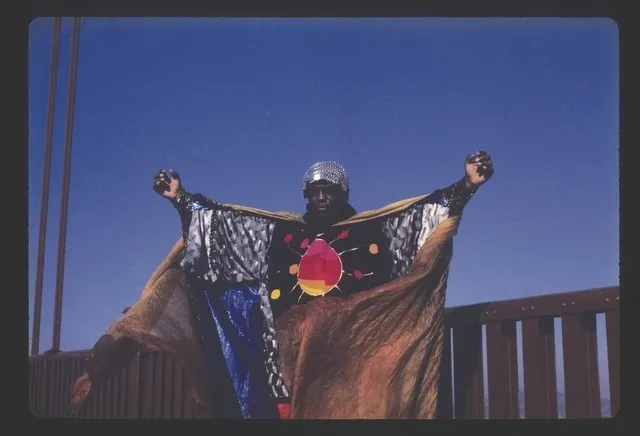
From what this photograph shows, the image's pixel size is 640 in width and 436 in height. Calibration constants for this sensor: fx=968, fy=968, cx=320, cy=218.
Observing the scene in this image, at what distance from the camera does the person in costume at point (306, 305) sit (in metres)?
4.64

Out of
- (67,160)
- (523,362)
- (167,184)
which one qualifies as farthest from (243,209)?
(523,362)

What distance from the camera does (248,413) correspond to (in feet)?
16.3

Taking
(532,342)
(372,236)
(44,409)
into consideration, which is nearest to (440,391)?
(532,342)

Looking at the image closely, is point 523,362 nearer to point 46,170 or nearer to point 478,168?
point 478,168

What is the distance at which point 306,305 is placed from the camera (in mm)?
5016

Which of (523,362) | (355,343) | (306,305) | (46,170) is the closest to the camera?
(523,362)

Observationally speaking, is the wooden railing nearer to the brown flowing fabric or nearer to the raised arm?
the brown flowing fabric

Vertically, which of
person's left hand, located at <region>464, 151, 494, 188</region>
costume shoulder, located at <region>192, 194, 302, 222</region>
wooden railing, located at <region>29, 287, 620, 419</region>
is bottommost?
wooden railing, located at <region>29, 287, 620, 419</region>

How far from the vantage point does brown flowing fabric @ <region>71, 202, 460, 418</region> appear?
4566mm

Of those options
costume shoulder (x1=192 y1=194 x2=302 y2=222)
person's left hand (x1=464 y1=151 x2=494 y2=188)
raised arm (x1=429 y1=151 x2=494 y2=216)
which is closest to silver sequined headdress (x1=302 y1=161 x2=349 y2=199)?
costume shoulder (x1=192 y1=194 x2=302 y2=222)

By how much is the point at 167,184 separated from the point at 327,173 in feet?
2.86

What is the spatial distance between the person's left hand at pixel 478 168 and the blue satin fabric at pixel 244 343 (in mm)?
1295

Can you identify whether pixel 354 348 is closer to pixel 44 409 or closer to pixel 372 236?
pixel 372 236

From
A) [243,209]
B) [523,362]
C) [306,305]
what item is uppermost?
[243,209]
